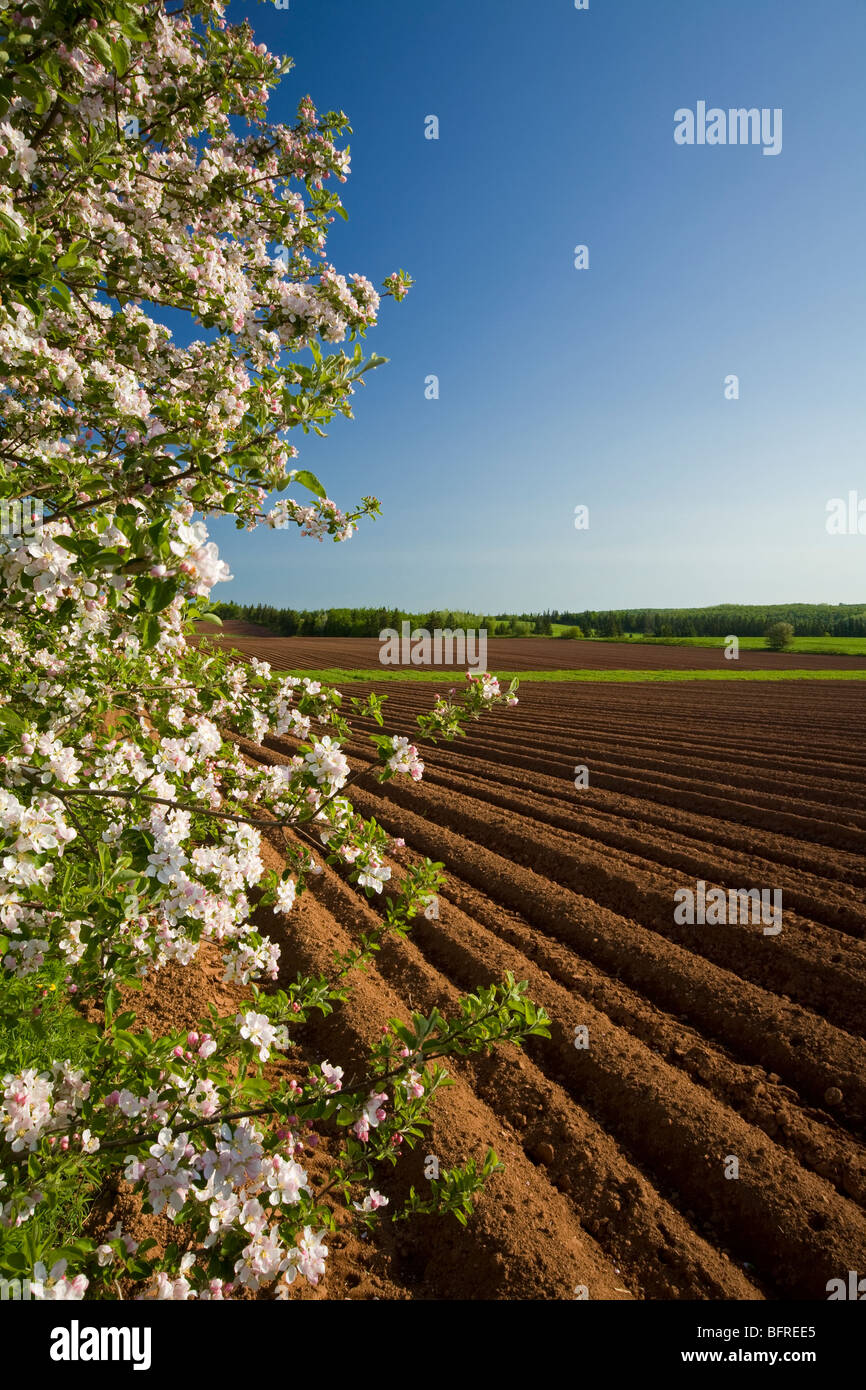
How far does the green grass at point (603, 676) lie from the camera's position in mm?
32281

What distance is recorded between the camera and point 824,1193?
358 centimetres

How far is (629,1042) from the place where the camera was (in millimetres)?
4766

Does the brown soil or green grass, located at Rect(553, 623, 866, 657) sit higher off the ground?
green grass, located at Rect(553, 623, 866, 657)

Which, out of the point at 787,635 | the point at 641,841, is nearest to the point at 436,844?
the point at 641,841

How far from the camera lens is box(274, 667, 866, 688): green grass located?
32.3 metres

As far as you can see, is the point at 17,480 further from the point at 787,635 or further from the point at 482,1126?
the point at 787,635

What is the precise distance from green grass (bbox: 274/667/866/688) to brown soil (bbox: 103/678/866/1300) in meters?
21.5

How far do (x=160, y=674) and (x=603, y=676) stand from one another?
112ft

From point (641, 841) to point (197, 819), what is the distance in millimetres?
6966
